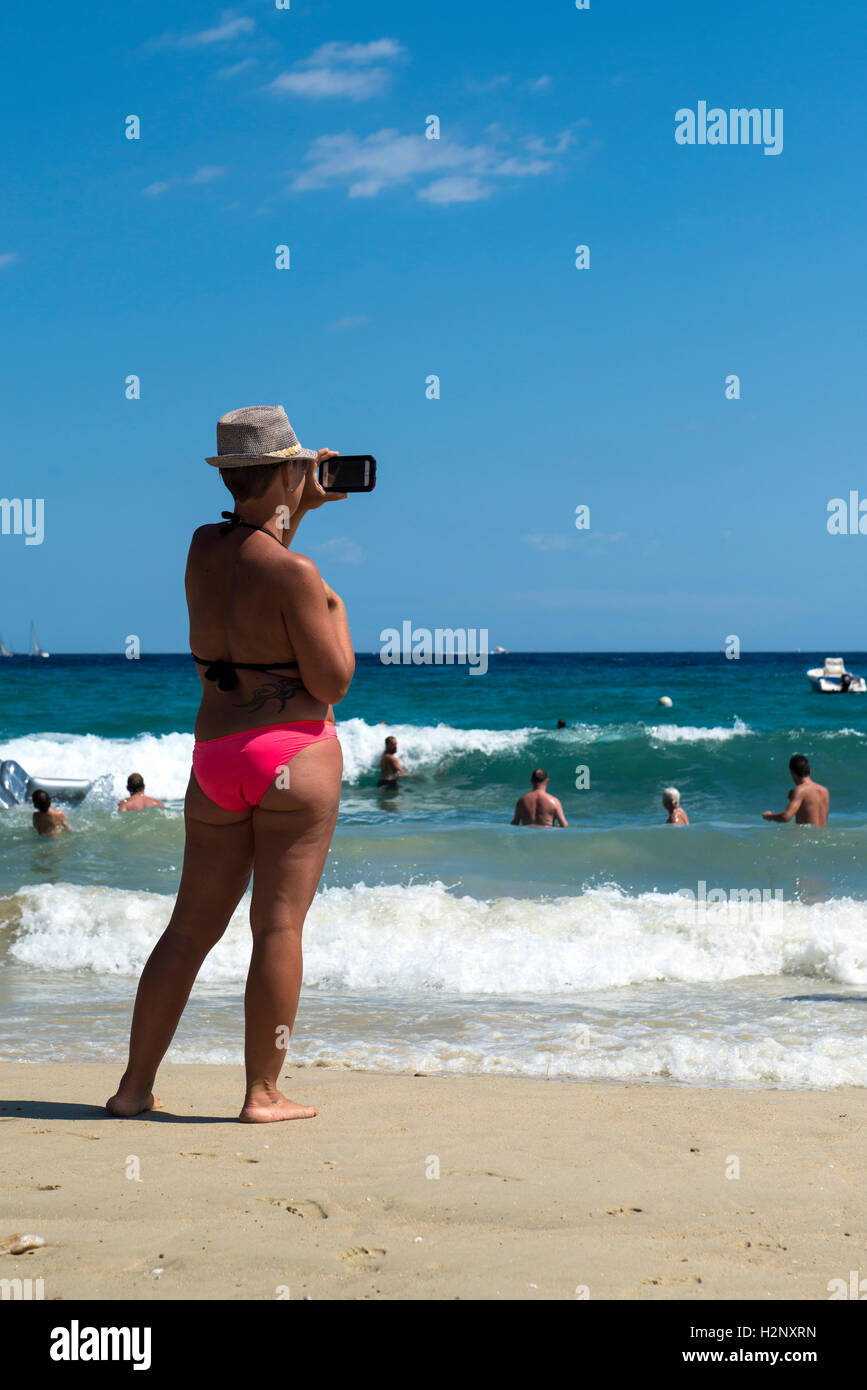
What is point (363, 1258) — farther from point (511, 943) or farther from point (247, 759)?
point (511, 943)

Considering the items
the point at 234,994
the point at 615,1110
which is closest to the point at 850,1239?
the point at 615,1110

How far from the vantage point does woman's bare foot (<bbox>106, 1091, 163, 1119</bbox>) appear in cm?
332

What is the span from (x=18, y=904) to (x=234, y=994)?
2.53 m

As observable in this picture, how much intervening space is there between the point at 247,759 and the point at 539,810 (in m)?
10.0

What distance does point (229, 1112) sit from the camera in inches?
134

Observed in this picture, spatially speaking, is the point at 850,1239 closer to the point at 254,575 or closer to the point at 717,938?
the point at 254,575

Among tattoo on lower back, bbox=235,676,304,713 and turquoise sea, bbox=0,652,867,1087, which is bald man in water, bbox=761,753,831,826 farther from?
tattoo on lower back, bbox=235,676,304,713

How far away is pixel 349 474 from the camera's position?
3.29m

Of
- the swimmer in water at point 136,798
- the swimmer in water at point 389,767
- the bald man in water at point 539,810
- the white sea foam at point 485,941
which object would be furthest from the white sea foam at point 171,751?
the white sea foam at point 485,941

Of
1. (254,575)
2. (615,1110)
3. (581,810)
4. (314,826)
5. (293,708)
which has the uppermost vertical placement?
(254,575)

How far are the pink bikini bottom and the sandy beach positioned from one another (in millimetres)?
937

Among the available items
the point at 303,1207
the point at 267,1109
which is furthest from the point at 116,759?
the point at 303,1207

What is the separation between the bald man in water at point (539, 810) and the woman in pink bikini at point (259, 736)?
9699mm

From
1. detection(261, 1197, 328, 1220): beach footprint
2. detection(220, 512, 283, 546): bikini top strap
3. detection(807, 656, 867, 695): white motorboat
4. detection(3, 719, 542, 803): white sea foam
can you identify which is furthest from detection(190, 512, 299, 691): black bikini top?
detection(807, 656, 867, 695): white motorboat
